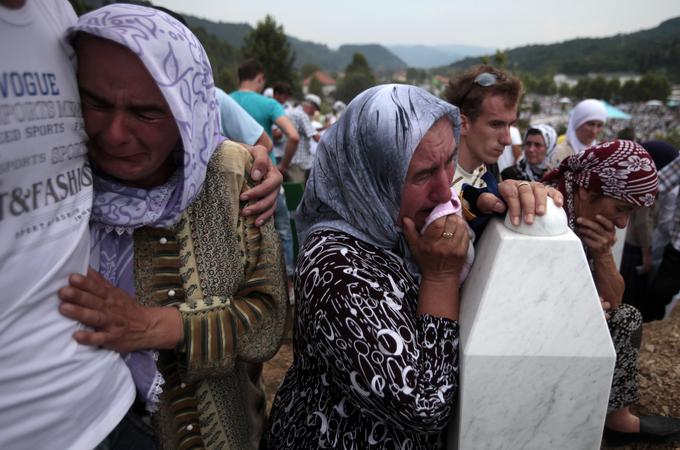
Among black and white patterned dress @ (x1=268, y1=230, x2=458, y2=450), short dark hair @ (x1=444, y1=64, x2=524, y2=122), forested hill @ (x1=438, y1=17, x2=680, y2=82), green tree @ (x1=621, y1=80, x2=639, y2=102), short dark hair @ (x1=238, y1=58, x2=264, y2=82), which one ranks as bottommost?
black and white patterned dress @ (x1=268, y1=230, x2=458, y2=450)

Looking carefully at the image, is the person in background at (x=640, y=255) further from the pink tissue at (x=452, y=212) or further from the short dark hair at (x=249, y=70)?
the short dark hair at (x=249, y=70)

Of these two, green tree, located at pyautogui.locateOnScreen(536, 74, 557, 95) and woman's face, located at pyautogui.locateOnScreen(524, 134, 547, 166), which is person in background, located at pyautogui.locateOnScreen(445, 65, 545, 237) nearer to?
woman's face, located at pyautogui.locateOnScreen(524, 134, 547, 166)

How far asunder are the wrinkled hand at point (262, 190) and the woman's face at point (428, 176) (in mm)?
430

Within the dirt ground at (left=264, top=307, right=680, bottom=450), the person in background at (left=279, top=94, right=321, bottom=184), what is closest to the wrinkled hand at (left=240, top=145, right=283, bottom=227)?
the dirt ground at (left=264, top=307, right=680, bottom=450)

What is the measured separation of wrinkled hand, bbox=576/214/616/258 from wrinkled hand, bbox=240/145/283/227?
1.26 m

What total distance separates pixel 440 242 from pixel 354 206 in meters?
0.30

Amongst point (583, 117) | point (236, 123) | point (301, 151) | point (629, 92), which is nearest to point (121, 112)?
point (236, 123)

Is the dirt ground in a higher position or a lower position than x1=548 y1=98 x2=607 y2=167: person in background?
lower

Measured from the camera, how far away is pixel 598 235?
171 centimetres

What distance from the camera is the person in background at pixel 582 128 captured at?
488 centimetres

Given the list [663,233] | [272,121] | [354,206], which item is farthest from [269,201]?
[663,233]

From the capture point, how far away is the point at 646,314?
12.3ft

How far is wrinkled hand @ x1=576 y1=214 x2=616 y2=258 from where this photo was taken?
66.9 inches

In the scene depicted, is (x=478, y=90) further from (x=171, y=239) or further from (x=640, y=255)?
(x=640, y=255)
